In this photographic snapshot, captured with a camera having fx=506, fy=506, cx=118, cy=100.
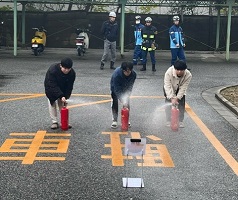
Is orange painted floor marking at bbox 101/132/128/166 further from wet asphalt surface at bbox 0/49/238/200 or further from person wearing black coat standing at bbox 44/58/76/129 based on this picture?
person wearing black coat standing at bbox 44/58/76/129

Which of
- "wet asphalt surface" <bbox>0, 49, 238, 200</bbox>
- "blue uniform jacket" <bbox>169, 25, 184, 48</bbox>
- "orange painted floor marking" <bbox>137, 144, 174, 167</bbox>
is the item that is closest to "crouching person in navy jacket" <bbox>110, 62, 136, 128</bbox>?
"wet asphalt surface" <bbox>0, 49, 238, 200</bbox>

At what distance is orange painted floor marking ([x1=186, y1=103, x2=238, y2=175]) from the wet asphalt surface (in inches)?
2.2

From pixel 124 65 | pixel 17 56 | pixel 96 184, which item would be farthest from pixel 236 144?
pixel 17 56

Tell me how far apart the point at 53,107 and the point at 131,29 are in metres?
17.2

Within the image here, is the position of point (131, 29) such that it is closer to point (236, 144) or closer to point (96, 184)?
point (236, 144)

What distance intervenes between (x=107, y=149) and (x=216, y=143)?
5.88 feet

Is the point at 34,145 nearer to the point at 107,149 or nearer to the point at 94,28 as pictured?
the point at 107,149

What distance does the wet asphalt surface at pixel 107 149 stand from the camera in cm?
571

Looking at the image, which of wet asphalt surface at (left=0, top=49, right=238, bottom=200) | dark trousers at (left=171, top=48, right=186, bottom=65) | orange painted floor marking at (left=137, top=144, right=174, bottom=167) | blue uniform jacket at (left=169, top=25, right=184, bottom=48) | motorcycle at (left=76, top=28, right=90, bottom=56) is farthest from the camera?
motorcycle at (left=76, top=28, right=90, bottom=56)

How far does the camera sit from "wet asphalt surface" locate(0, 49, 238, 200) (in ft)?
18.7

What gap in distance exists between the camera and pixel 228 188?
5859 mm

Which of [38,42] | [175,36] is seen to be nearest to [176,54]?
[175,36]

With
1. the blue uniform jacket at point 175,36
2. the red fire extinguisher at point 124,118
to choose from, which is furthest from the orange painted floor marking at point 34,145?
the blue uniform jacket at point 175,36

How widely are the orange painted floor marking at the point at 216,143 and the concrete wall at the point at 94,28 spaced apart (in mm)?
15600
